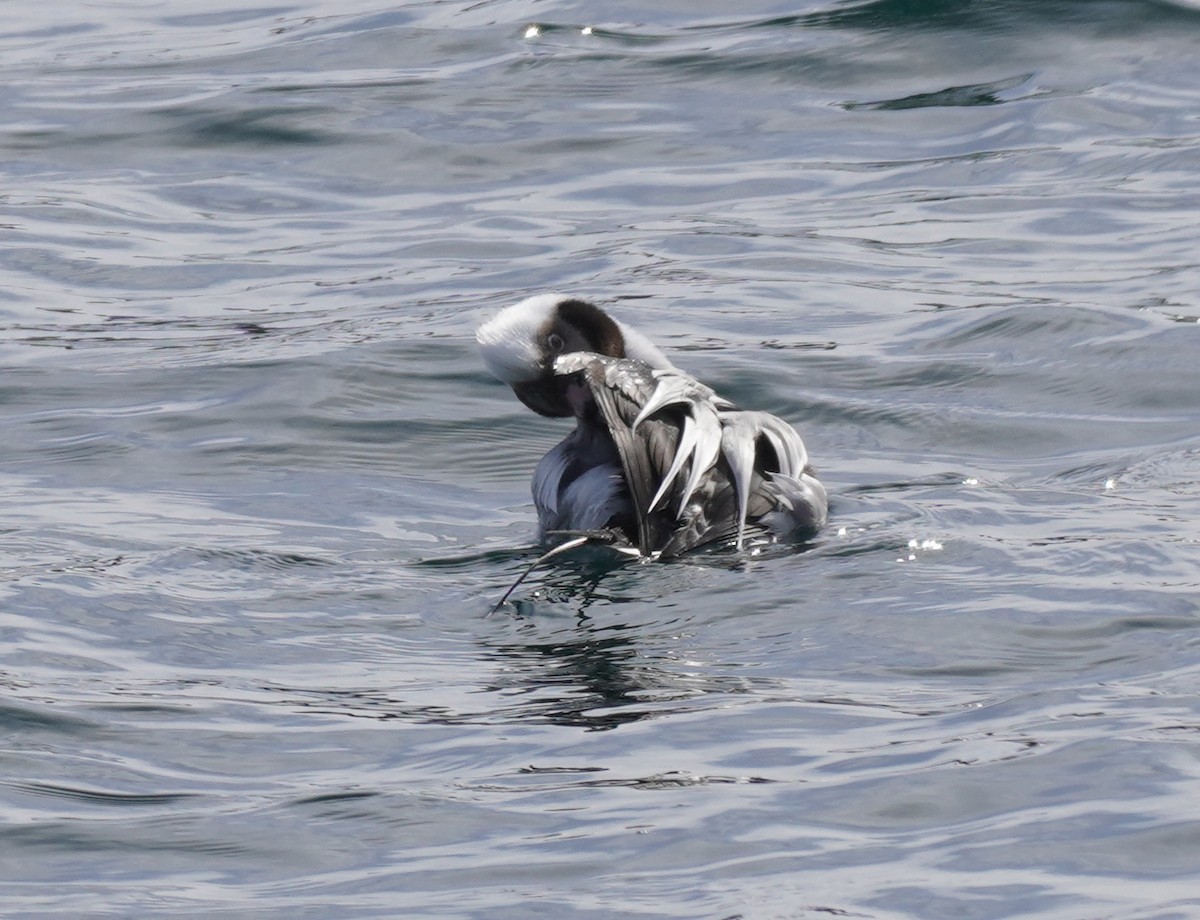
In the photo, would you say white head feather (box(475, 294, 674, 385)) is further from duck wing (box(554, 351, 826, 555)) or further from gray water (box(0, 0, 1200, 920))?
gray water (box(0, 0, 1200, 920))

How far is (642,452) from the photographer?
6.83 meters

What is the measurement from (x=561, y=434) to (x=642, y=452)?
2.27m

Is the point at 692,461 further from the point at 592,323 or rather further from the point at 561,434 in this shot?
the point at 561,434

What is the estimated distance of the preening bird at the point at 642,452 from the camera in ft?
22.4

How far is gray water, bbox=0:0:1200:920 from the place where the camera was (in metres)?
4.87

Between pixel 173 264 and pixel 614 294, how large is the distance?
7.73 ft

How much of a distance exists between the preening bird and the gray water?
172mm

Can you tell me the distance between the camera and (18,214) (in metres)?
12.9

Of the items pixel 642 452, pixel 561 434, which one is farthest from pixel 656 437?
pixel 561 434

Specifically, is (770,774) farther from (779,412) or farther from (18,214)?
(18,214)

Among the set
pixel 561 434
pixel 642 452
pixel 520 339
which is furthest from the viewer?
pixel 561 434

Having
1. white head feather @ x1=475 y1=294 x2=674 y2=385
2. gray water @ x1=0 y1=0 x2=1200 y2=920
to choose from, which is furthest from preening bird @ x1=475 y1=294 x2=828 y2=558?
gray water @ x1=0 y1=0 x2=1200 y2=920

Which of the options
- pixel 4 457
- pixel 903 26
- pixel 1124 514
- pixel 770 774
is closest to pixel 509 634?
pixel 770 774

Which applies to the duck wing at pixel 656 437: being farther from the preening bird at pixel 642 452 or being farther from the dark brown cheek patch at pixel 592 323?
the dark brown cheek patch at pixel 592 323
